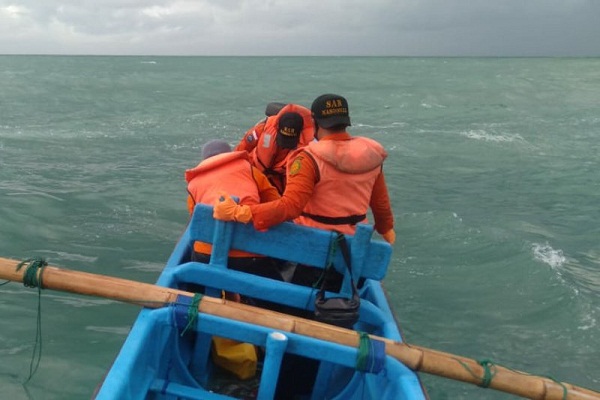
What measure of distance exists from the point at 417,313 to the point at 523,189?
26.3ft

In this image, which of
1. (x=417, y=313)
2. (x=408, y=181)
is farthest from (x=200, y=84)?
(x=417, y=313)

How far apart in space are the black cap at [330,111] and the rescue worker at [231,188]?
2.59ft

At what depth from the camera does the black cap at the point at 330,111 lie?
397cm

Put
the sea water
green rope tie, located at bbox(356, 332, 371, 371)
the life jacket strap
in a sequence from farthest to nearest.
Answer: the sea water → the life jacket strap → green rope tie, located at bbox(356, 332, 371, 371)

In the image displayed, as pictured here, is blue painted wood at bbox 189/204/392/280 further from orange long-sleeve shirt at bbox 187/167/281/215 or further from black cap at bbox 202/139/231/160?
black cap at bbox 202/139/231/160

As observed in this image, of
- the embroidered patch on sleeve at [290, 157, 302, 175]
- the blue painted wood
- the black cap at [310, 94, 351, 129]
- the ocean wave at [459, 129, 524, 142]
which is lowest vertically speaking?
the ocean wave at [459, 129, 524, 142]

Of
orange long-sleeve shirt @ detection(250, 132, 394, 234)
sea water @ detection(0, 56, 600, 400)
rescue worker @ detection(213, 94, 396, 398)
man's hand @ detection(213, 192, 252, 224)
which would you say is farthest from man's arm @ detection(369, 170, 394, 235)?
sea water @ detection(0, 56, 600, 400)

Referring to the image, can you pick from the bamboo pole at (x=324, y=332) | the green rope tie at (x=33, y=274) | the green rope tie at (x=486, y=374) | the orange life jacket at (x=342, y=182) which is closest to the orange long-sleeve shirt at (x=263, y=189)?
the orange life jacket at (x=342, y=182)

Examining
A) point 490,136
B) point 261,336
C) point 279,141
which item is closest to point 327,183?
point 261,336

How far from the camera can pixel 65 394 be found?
514 centimetres

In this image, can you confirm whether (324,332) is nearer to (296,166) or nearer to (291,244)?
(291,244)

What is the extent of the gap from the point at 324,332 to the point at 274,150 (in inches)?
105

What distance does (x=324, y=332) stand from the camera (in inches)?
142

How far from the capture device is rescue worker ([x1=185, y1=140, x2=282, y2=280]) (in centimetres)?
437
